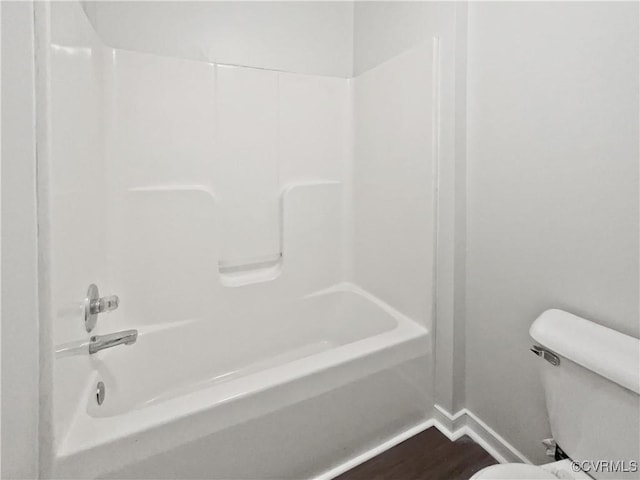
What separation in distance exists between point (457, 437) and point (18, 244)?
176cm

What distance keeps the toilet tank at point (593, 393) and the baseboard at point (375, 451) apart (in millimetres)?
689

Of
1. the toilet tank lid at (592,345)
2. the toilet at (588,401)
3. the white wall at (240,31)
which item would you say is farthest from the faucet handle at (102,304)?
the toilet tank lid at (592,345)

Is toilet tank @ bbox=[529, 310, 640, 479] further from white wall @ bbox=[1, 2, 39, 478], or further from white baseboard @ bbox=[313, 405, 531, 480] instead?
white wall @ bbox=[1, 2, 39, 478]

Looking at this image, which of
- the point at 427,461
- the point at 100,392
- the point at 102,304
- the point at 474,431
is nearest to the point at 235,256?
the point at 102,304

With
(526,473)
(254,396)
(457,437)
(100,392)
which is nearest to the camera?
(526,473)

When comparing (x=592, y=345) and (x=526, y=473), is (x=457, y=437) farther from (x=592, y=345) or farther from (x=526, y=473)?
(x=592, y=345)

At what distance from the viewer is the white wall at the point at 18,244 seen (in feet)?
2.25

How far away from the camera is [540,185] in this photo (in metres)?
1.22

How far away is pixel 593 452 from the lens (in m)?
0.89

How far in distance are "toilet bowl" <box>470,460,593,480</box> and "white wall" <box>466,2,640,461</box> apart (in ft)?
1.20

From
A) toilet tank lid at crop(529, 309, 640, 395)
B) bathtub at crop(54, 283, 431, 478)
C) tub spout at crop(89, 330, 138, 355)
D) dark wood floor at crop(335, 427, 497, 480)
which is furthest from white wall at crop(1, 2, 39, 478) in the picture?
toilet tank lid at crop(529, 309, 640, 395)

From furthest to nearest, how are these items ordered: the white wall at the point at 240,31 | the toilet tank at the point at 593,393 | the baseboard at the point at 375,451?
the white wall at the point at 240,31 → the baseboard at the point at 375,451 → the toilet tank at the point at 593,393

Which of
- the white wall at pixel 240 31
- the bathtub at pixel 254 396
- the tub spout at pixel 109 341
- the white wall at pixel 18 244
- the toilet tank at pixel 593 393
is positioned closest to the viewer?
the white wall at pixel 18 244

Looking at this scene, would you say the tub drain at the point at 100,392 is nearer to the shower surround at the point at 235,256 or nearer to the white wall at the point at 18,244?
the shower surround at the point at 235,256
